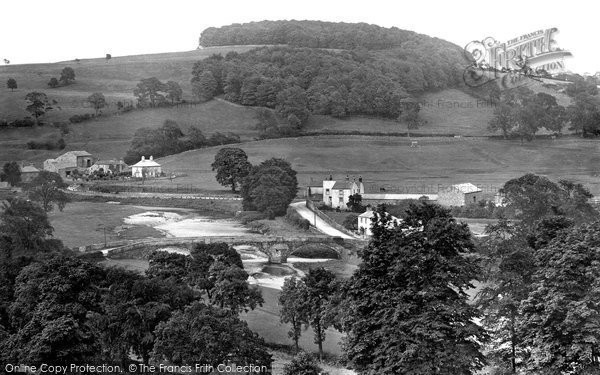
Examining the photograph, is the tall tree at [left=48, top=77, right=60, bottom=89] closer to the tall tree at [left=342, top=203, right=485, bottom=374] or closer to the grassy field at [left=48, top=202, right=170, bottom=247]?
the grassy field at [left=48, top=202, right=170, bottom=247]

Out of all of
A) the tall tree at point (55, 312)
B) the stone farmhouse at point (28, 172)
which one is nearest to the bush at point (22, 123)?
the stone farmhouse at point (28, 172)

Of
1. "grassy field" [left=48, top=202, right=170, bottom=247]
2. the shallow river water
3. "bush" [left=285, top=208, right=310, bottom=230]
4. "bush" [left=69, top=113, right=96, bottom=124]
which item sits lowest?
the shallow river water

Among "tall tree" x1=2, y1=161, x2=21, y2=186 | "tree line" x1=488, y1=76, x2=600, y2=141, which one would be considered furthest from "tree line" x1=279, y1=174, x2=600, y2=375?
"tree line" x1=488, y1=76, x2=600, y2=141

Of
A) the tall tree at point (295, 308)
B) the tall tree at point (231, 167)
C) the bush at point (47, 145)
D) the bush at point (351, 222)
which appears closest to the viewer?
the tall tree at point (295, 308)

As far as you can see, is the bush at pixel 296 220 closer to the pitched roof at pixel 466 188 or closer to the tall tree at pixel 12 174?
the pitched roof at pixel 466 188

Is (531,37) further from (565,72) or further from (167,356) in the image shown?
Answer: (167,356)

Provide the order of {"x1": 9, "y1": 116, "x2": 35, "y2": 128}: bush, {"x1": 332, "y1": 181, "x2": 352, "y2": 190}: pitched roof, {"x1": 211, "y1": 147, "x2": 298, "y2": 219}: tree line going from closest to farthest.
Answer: {"x1": 211, "y1": 147, "x2": 298, "y2": 219}: tree line < {"x1": 332, "y1": 181, "x2": 352, "y2": 190}: pitched roof < {"x1": 9, "y1": 116, "x2": 35, "y2": 128}: bush

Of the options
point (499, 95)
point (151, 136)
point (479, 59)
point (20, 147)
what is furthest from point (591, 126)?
point (20, 147)
